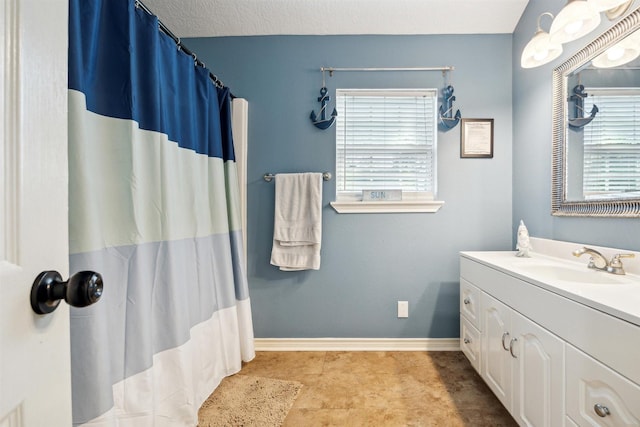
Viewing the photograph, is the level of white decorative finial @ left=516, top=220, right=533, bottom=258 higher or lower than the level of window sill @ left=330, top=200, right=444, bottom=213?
lower

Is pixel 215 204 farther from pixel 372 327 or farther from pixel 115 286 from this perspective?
pixel 372 327

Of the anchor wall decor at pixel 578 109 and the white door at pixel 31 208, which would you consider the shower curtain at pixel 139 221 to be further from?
the anchor wall decor at pixel 578 109

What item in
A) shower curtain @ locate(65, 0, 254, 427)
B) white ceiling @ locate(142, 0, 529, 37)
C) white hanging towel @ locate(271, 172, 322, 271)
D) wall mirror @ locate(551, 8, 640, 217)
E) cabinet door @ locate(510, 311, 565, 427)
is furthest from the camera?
white hanging towel @ locate(271, 172, 322, 271)

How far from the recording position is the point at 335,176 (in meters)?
2.04

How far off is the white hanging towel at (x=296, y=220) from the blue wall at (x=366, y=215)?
11 centimetres

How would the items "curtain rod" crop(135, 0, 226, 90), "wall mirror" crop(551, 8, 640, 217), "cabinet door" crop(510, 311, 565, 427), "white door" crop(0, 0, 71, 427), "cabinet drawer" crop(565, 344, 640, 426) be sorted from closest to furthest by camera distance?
"white door" crop(0, 0, 71, 427) < "cabinet drawer" crop(565, 344, 640, 426) < "cabinet door" crop(510, 311, 565, 427) < "curtain rod" crop(135, 0, 226, 90) < "wall mirror" crop(551, 8, 640, 217)

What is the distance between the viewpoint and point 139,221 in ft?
3.39

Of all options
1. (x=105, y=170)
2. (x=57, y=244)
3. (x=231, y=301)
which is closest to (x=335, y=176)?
(x=231, y=301)

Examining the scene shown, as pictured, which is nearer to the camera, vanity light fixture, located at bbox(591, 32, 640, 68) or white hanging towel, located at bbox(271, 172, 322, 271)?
vanity light fixture, located at bbox(591, 32, 640, 68)

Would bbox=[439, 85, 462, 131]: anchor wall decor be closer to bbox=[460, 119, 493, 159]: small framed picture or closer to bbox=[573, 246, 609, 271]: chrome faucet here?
bbox=[460, 119, 493, 159]: small framed picture

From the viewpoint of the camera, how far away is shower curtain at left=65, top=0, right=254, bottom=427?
848 millimetres

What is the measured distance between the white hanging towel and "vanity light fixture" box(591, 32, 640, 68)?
154 cm

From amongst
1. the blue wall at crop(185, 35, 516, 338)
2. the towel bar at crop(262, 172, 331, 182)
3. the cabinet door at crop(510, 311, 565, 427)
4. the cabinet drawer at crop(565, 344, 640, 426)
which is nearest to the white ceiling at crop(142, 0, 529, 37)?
the blue wall at crop(185, 35, 516, 338)

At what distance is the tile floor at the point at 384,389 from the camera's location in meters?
1.38
